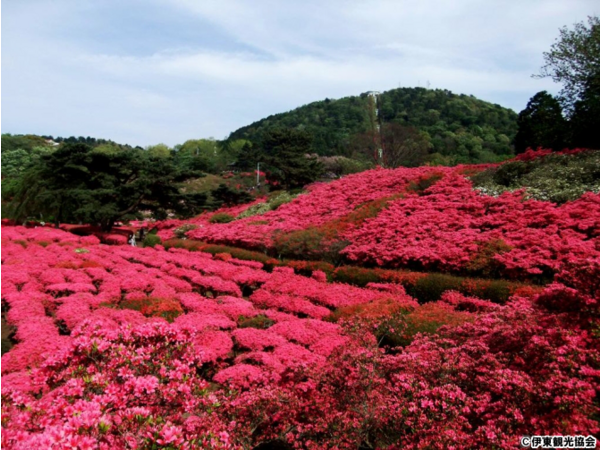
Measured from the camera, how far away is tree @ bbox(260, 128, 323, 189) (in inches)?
1522

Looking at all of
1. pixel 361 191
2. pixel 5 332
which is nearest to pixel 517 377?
pixel 5 332

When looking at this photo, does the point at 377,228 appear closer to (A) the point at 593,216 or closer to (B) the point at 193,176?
(A) the point at 593,216

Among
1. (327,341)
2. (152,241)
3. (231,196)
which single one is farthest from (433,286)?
(231,196)

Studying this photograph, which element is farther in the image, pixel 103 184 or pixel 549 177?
pixel 103 184

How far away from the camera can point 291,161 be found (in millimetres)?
39062

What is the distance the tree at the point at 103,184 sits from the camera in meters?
20.5

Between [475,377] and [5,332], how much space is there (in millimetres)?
8258

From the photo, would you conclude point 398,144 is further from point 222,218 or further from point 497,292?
point 497,292

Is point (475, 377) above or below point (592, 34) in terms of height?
below

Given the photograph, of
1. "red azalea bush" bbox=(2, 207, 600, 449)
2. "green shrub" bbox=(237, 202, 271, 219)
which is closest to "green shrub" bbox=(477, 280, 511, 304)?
"red azalea bush" bbox=(2, 207, 600, 449)

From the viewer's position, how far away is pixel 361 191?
62.7 ft

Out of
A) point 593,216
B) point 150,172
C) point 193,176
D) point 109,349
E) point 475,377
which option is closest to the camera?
point 109,349

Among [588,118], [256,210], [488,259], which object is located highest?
[588,118]

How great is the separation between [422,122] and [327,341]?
2729 inches
